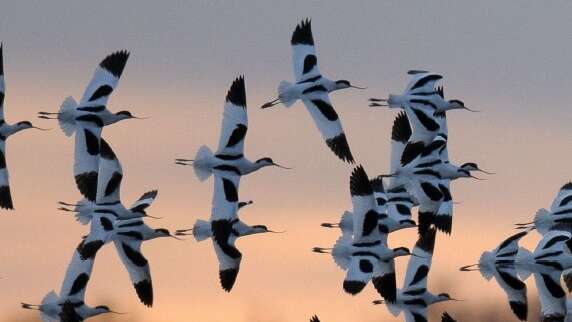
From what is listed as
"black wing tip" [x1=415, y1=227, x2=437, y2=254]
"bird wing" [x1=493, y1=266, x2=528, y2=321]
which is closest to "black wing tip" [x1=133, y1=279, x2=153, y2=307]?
"black wing tip" [x1=415, y1=227, x2=437, y2=254]

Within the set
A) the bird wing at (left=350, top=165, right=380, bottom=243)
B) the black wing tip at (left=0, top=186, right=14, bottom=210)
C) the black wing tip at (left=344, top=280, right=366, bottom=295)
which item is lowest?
the black wing tip at (left=344, top=280, right=366, bottom=295)

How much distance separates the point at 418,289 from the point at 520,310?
93.1 inches

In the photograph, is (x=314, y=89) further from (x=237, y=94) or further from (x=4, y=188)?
(x=4, y=188)

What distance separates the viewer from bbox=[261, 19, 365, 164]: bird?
44.2 m

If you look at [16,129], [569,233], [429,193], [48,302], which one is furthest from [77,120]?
[569,233]

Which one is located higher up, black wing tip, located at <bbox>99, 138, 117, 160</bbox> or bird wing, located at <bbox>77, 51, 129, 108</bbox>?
bird wing, located at <bbox>77, 51, 129, 108</bbox>

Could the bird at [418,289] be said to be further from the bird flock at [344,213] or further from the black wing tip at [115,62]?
the black wing tip at [115,62]

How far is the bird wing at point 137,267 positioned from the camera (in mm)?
45906

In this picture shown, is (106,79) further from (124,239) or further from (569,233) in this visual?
(569,233)

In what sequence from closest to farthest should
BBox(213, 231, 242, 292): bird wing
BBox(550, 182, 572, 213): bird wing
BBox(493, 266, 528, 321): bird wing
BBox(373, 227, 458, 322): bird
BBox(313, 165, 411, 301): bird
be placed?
BBox(313, 165, 411, 301): bird
BBox(213, 231, 242, 292): bird wing
BBox(493, 266, 528, 321): bird wing
BBox(373, 227, 458, 322): bird
BBox(550, 182, 572, 213): bird wing

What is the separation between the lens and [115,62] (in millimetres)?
44844

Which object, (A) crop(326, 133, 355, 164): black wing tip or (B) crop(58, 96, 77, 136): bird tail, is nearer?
(B) crop(58, 96, 77, 136): bird tail

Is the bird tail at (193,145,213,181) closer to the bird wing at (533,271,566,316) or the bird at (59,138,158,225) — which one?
the bird at (59,138,158,225)

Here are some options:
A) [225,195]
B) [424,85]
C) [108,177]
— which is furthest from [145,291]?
[424,85]
